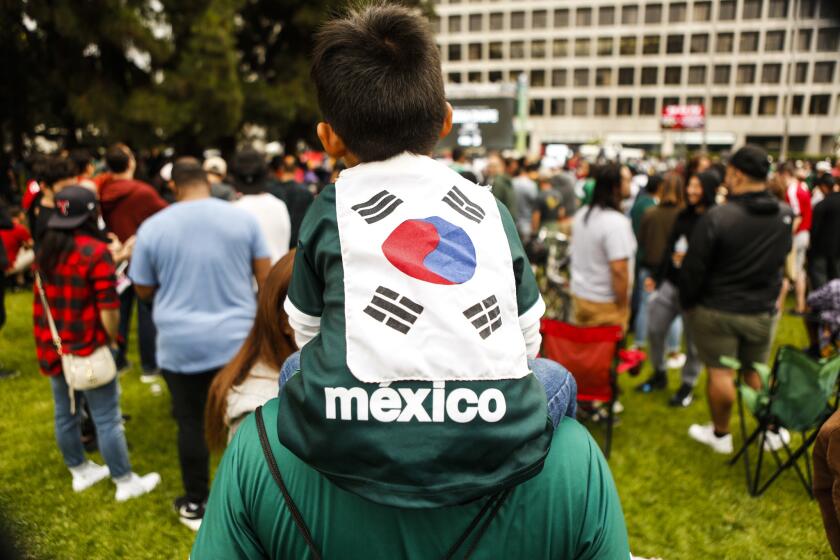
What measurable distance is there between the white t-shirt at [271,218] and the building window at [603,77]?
68065 millimetres

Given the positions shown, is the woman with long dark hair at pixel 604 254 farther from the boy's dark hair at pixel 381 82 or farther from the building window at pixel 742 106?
the building window at pixel 742 106

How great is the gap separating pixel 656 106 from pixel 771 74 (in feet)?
36.5

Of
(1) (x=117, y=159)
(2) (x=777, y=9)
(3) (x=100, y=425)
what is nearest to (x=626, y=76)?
(2) (x=777, y=9)

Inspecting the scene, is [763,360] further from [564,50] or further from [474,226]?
Answer: [564,50]

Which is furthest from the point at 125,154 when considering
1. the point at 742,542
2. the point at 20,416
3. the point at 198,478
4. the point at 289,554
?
the point at 742,542

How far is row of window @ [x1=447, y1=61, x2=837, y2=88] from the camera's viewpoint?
59.5 m

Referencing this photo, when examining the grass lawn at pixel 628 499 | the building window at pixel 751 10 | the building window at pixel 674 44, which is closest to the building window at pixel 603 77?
the building window at pixel 674 44

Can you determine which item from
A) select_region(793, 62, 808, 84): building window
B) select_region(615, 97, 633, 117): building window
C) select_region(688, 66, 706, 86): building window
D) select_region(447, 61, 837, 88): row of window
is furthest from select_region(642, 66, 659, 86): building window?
select_region(793, 62, 808, 84): building window

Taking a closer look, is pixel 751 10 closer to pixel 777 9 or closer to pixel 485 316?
pixel 777 9

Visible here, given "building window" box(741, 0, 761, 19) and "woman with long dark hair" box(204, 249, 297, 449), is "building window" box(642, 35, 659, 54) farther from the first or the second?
"woman with long dark hair" box(204, 249, 297, 449)

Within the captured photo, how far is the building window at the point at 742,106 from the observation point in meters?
62.9

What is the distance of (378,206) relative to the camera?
1.01 meters

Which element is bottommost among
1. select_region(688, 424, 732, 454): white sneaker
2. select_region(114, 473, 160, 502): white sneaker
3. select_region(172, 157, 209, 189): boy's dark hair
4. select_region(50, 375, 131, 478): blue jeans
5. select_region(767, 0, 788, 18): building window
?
select_region(688, 424, 732, 454): white sneaker

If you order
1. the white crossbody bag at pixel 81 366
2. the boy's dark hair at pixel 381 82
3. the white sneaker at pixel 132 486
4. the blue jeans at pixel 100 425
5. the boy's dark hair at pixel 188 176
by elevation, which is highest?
the boy's dark hair at pixel 381 82
